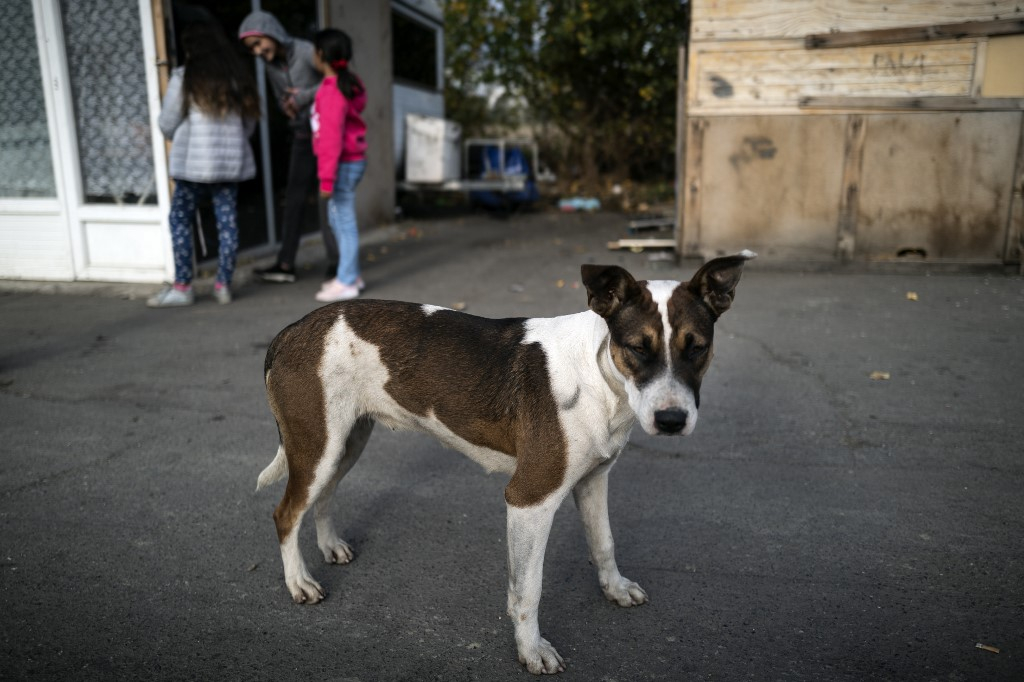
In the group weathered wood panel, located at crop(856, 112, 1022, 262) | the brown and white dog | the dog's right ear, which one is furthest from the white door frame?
weathered wood panel, located at crop(856, 112, 1022, 262)

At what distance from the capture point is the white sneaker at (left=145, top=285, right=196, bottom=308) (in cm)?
750

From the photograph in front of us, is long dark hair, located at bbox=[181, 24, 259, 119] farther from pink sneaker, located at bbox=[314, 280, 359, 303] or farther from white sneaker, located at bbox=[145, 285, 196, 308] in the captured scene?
pink sneaker, located at bbox=[314, 280, 359, 303]

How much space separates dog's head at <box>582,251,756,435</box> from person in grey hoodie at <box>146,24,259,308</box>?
5.53 m

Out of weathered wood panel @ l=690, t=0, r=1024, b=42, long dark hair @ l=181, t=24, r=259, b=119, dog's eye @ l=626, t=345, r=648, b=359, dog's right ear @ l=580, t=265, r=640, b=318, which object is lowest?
dog's eye @ l=626, t=345, r=648, b=359

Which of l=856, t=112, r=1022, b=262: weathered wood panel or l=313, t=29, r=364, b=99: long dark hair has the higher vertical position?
l=313, t=29, r=364, b=99: long dark hair

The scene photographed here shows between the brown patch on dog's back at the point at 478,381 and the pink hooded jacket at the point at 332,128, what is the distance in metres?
4.49

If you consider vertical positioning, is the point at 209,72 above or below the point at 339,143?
above

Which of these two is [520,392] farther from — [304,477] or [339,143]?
[339,143]

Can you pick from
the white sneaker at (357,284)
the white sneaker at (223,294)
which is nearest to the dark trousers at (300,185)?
the white sneaker at (357,284)

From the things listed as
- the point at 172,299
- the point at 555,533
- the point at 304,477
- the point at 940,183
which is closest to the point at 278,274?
the point at 172,299

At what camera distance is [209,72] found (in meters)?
6.92

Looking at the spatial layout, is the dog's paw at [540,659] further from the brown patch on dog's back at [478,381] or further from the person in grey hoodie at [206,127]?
the person in grey hoodie at [206,127]

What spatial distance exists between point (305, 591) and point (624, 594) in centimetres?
122

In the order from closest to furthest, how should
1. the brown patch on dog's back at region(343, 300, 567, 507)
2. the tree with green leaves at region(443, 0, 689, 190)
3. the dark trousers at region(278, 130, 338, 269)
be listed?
the brown patch on dog's back at region(343, 300, 567, 507) < the dark trousers at region(278, 130, 338, 269) < the tree with green leaves at region(443, 0, 689, 190)
